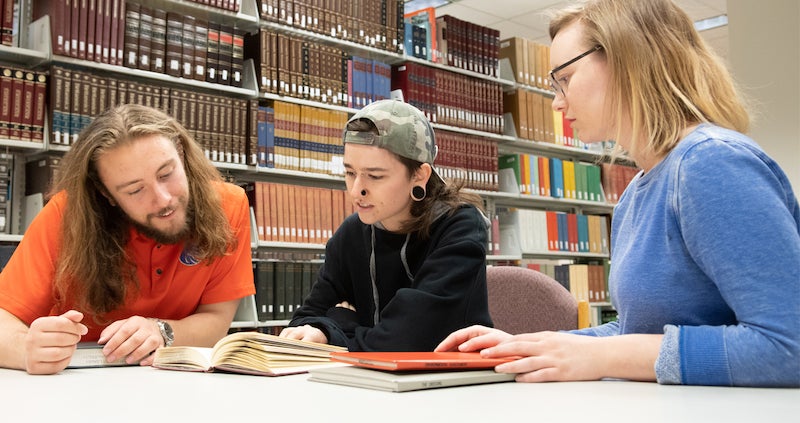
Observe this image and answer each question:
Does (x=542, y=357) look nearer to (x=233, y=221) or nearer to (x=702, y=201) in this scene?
(x=702, y=201)

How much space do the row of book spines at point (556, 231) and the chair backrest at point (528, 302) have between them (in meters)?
2.87

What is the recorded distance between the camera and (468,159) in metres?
4.69

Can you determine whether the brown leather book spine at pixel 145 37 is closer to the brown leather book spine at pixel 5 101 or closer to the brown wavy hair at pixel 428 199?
the brown leather book spine at pixel 5 101

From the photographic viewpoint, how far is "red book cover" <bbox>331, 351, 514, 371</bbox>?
0.94 metres

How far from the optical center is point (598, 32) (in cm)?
113

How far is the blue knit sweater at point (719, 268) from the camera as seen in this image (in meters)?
0.87

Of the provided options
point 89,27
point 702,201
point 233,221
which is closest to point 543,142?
point 89,27

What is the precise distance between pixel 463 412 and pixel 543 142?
4614 millimetres

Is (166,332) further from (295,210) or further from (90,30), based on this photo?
(295,210)

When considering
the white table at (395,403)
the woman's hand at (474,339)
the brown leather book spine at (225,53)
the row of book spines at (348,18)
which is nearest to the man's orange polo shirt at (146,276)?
the white table at (395,403)

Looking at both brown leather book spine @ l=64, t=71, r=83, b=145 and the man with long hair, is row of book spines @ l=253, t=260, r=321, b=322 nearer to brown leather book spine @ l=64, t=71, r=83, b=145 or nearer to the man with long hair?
brown leather book spine @ l=64, t=71, r=83, b=145

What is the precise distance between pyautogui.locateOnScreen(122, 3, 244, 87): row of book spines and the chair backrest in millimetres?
2046

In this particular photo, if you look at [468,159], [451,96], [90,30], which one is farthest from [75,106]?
[468,159]

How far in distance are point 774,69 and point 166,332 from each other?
3708 mm
